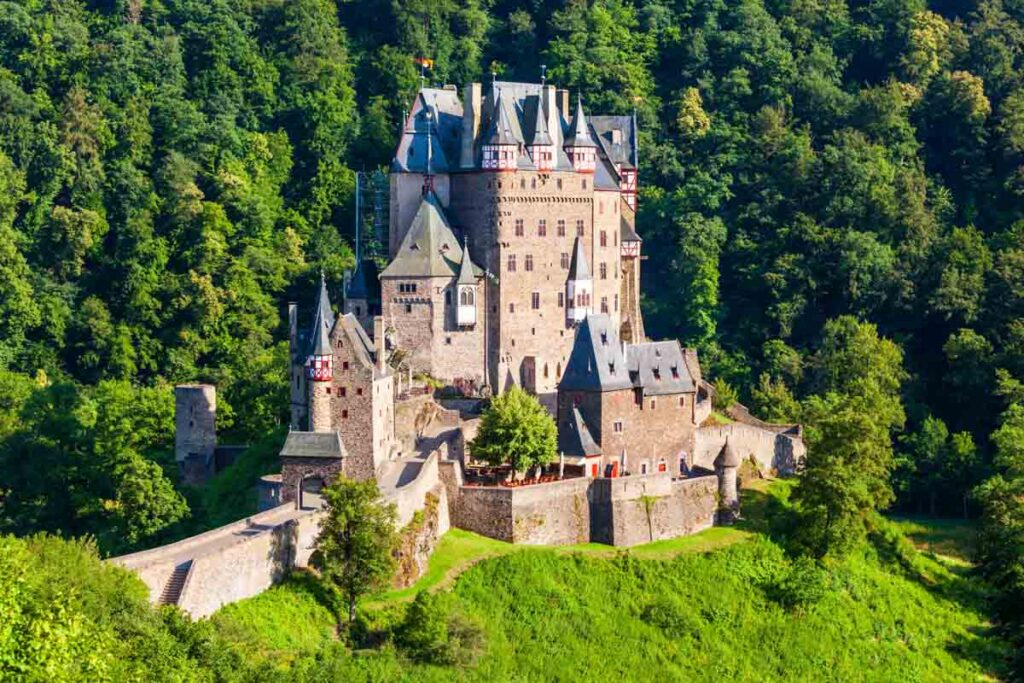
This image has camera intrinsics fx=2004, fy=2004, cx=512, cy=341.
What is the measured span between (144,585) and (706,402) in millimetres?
32058

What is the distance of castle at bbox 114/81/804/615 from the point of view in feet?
216

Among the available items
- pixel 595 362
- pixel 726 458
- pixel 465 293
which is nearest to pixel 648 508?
pixel 726 458

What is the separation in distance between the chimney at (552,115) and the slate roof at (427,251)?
5643 millimetres

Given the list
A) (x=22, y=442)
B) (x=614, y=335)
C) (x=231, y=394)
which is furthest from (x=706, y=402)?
(x=22, y=442)

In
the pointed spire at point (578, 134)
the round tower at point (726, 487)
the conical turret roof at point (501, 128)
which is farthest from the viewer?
the pointed spire at point (578, 134)

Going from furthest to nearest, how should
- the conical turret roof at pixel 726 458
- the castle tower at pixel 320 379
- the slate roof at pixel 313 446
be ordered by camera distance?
the conical turret roof at pixel 726 458
the castle tower at pixel 320 379
the slate roof at pixel 313 446

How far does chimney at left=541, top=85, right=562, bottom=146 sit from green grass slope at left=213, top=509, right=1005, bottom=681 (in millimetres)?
17707

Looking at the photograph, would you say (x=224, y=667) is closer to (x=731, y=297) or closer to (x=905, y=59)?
(x=731, y=297)

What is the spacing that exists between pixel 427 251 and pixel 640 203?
2778 cm

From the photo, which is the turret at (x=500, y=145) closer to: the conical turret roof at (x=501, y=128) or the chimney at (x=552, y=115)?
the conical turret roof at (x=501, y=128)

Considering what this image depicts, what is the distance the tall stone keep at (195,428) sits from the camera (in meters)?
74.6

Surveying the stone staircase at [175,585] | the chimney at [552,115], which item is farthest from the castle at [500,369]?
the stone staircase at [175,585]

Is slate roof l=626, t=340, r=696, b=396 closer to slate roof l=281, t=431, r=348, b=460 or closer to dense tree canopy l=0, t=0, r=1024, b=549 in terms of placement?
dense tree canopy l=0, t=0, r=1024, b=549

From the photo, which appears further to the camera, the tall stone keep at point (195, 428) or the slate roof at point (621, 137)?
the slate roof at point (621, 137)
